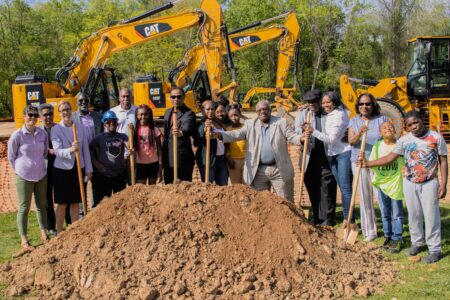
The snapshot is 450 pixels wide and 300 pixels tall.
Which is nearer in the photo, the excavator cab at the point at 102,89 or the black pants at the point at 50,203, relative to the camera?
the black pants at the point at 50,203

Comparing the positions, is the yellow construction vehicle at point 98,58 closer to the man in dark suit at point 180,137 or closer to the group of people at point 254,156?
the group of people at point 254,156

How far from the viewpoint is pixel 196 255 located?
4836 mm

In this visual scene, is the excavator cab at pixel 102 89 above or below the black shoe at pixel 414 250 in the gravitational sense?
above

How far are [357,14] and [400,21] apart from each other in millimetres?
3953

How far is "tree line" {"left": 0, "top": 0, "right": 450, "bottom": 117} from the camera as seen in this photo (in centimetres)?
3638

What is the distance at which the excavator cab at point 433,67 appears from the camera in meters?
14.8

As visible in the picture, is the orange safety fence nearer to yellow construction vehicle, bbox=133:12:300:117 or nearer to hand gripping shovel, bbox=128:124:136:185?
hand gripping shovel, bbox=128:124:136:185

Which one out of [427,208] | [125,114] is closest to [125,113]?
[125,114]

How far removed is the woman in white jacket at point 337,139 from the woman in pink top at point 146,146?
198 centimetres

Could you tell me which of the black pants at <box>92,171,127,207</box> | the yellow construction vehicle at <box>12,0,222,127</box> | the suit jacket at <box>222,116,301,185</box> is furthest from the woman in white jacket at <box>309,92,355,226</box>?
the yellow construction vehicle at <box>12,0,222,127</box>

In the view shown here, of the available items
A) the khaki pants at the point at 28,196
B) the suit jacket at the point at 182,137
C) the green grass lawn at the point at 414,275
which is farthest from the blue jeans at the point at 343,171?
the khaki pants at the point at 28,196

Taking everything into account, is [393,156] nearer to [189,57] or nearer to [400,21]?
[189,57]

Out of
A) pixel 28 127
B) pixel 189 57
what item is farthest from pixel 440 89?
pixel 28 127

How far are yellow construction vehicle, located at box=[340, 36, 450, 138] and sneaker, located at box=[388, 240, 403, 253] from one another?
8909 millimetres
